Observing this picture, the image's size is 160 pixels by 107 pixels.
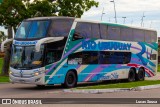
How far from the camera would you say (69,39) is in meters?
23.6

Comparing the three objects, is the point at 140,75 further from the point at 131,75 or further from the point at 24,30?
the point at 24,30

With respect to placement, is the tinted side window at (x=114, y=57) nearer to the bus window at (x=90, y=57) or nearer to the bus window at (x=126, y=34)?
the bus window at (x=90, y=57)

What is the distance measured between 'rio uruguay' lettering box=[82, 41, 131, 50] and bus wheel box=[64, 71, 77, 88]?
1.68 m

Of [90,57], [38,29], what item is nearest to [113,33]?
[90,57]

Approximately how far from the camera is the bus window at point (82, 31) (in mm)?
24172

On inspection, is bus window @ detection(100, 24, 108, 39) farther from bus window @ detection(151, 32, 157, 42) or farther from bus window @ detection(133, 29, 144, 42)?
bus window @ detection(151, 32, 157, 42)

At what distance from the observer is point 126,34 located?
29172 millimetres

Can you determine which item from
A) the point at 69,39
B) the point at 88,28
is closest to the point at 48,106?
the point at 69,39

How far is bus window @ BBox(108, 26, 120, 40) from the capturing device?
27.3 meters

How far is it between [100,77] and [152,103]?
36.5 feet

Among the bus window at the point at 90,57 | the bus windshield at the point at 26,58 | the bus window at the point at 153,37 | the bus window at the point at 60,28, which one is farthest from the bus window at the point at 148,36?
the bus windshield at the point at 26,58

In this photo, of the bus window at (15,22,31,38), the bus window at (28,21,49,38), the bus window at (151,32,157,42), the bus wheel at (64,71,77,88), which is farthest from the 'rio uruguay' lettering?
the bus window at (151,32,157,42)

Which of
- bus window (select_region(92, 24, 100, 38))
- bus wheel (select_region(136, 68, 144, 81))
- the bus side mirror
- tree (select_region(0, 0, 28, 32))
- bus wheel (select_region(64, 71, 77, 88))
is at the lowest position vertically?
bus wheel (select_region(136, 68, 144, 81))

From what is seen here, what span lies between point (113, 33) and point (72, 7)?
5.30m
